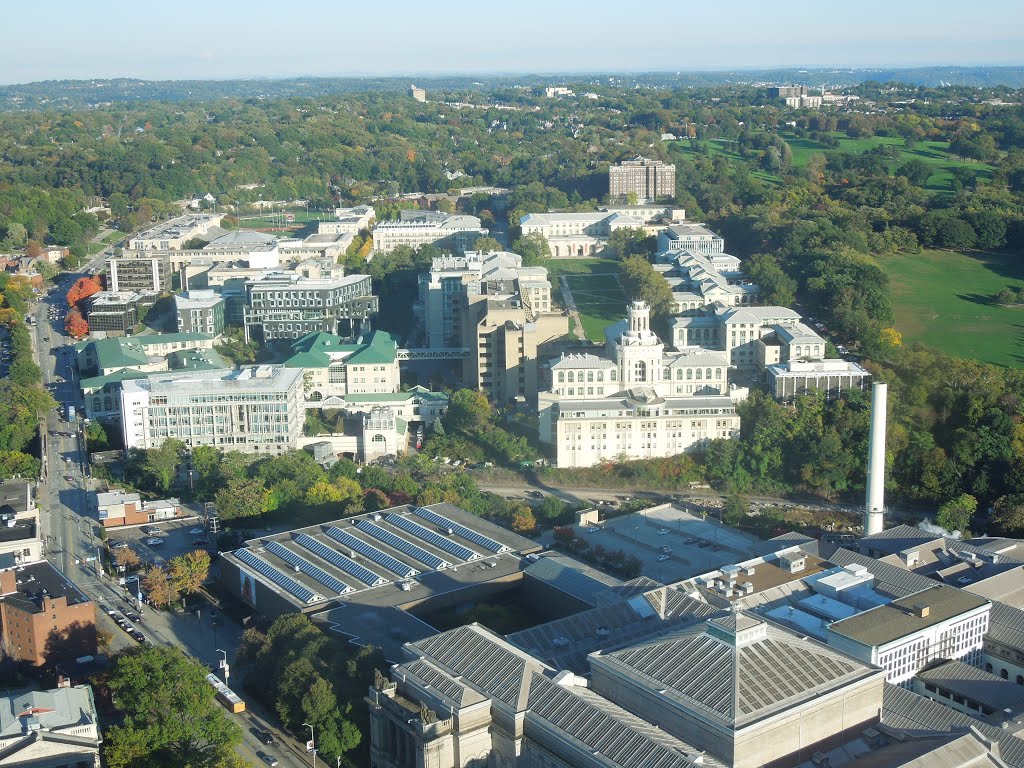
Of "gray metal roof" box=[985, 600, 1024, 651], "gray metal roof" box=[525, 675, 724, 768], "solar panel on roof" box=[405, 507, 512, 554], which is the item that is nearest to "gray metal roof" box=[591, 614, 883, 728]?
"gray metal roof" box=[525, 675, 724, 768]

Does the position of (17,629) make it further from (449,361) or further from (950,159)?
(950,159)

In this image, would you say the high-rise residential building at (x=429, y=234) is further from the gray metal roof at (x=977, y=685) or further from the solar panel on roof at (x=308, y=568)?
the gray metal roof at (x=977, y=685)

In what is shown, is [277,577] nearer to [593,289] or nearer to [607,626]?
[607,626]

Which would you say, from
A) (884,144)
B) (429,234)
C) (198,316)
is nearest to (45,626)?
(198,316)

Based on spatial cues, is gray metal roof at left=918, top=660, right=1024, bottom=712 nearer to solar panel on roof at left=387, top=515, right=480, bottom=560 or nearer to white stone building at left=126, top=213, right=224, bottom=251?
solar panel on roof at left=387, top=515, right=480, bottom=560

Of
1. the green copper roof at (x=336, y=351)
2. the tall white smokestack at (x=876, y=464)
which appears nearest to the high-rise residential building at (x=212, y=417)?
the green copper roof at (x=336, y=351)

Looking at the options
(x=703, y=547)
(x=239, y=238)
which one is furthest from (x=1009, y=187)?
(x=703, y=547)

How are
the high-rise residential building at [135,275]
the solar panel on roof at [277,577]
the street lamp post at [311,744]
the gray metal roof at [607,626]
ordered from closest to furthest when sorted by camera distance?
the street lamp post at [311,744]
the gray metal roof at [607,626]
the solar panel on roof at [277,577]
the high-rise residential building at [135,275]
